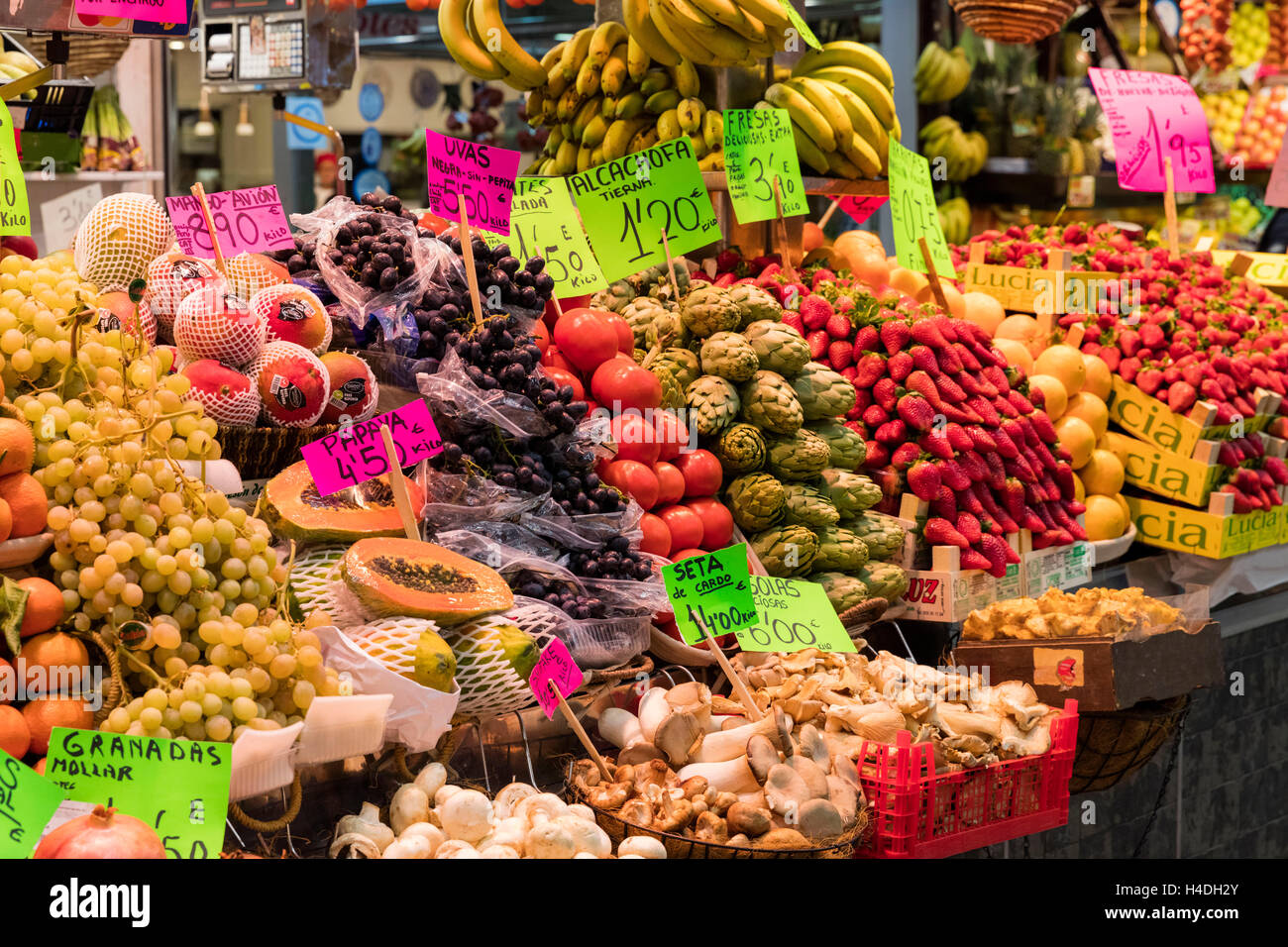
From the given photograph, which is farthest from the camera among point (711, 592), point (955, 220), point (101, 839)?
point (955, 220)

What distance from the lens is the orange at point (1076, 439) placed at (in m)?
3.67

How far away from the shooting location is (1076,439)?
3674mm

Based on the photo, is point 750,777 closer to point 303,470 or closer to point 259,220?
point 303,470

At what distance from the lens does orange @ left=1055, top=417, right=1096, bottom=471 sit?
12.0ft

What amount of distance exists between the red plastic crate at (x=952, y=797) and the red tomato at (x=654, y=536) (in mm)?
647

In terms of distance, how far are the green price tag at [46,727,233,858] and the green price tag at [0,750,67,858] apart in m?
0.04

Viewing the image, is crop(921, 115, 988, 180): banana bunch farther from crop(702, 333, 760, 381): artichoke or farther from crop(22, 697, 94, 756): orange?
crop(22, 697, 94, 756): orange

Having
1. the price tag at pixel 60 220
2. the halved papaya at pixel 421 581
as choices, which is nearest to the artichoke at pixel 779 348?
the halved papaya at pixel 421 581

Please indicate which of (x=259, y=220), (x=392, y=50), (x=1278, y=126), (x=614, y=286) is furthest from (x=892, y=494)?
(x=392, y=50)

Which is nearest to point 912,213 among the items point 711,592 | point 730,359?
point 730,359

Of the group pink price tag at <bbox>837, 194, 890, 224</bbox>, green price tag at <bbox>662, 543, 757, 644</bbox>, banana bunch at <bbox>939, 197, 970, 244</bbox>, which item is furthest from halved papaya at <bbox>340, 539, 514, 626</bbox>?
banana bunch at <bbox>939, 197, 970, 244</bbox>

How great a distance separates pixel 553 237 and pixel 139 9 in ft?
3.12

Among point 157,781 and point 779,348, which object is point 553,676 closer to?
point 157,781

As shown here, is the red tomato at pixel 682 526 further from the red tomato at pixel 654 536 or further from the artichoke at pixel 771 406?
the artichoke at pixel 771 406
